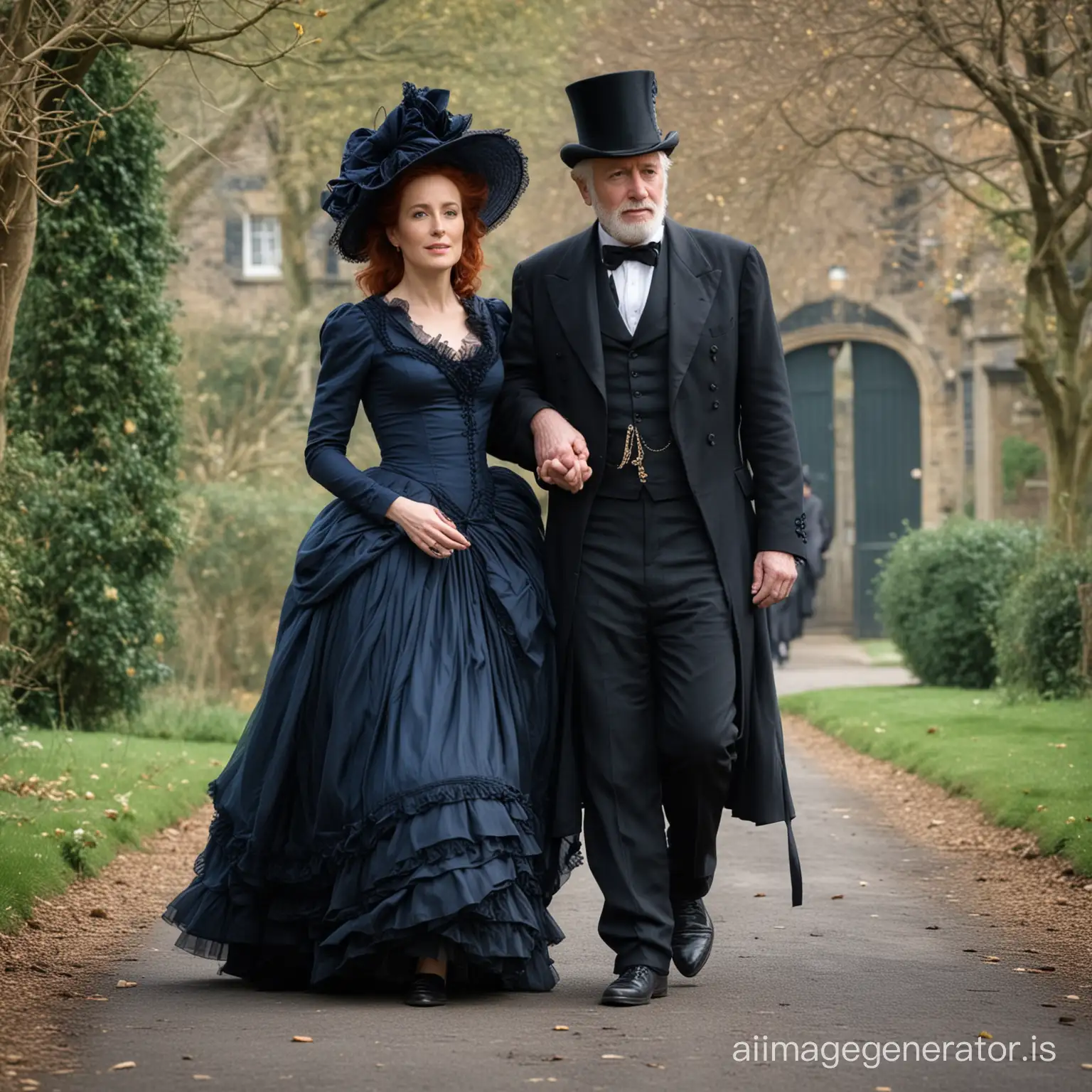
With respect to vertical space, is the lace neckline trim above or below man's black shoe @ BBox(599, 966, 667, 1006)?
above

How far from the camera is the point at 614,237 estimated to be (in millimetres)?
5535

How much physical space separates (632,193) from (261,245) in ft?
89.1

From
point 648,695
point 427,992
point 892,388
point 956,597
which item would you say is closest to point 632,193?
point 648,695

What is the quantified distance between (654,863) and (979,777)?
5.11 metres

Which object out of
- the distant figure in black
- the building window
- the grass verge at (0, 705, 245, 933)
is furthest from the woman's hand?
the building window

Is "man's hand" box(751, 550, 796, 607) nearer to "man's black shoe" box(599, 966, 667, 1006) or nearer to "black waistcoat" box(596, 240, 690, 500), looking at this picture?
"black waistcoat" box(596, 240, 690, 500)

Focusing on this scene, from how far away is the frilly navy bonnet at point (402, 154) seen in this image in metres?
5.62

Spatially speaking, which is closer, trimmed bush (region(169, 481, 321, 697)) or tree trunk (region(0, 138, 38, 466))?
tree trunk (region(0, 138, 38, 466))

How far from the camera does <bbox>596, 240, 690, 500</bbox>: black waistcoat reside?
5.41 m

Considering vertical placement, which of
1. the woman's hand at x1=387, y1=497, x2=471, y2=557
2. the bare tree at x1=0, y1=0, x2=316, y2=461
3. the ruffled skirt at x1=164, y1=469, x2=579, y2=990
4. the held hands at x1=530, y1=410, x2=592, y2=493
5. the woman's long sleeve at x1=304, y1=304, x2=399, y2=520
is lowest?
the ruffled skirt at x1=164, y1=469, x2=579, y2=990

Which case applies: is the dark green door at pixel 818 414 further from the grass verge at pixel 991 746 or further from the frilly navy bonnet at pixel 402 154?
the frilly navy bonnet at pixel 402 154

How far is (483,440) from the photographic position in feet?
18.7

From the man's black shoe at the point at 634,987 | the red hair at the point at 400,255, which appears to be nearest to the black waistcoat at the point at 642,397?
the red hair at the point at 400,255

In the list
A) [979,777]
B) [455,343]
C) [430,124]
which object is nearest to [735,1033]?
[455,343]
